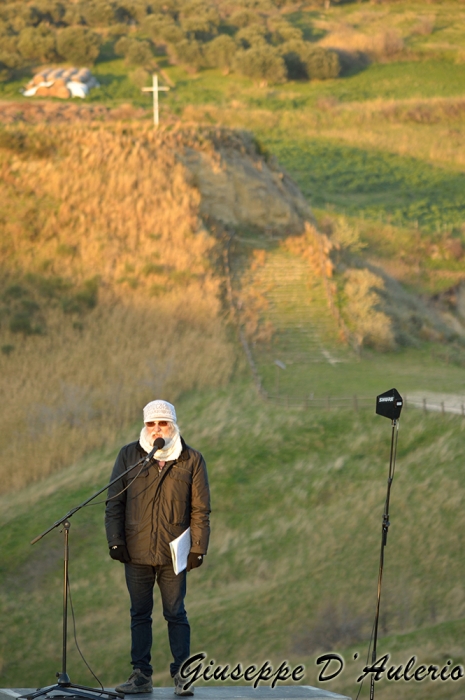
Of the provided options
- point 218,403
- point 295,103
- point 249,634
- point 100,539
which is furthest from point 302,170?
point 249,634

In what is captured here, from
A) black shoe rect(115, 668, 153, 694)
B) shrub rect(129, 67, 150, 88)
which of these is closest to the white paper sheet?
black shoe rect(115, 668, 153, 694)

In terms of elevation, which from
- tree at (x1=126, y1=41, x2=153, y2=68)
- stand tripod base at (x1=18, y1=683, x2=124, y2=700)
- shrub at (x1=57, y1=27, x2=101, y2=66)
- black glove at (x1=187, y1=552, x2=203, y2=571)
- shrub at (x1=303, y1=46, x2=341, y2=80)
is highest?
black glove at (x1=187, y1=552, x2=203, y2=571)

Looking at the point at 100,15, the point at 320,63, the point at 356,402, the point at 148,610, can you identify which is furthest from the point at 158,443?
the point at 100,15

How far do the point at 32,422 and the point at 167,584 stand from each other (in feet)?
60.1

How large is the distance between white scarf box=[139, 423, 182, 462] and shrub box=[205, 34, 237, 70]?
6816cm

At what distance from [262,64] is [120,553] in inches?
2651

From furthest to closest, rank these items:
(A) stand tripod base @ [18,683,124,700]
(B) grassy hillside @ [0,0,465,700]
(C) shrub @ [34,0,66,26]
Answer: (C) shrub @ [34,0,66,26] < (B) grassy hillside @ [0,0,465,700] < (A) stand tripod base @ [18,683,124,700]

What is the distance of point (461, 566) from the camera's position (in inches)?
754

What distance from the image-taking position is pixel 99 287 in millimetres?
33062

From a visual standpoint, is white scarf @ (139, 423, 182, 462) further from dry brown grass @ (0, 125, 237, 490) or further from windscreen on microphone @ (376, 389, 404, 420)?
dry brown grass @ (0, 125, 237, 490)

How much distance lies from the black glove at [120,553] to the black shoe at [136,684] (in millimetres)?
889

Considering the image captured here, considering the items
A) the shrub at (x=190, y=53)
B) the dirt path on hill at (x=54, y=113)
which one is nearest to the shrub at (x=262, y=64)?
the shrub at (x=190, y=53)

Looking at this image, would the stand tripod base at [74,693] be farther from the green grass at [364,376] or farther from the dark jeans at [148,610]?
the green grass at [364,376]

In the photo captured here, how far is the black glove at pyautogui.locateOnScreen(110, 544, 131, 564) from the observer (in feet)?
28.5
